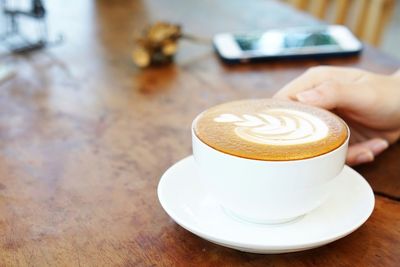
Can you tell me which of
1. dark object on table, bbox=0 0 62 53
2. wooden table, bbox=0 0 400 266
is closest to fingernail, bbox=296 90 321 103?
wooden table, bbox=0 0 400 266

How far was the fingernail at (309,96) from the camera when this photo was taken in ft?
2.02

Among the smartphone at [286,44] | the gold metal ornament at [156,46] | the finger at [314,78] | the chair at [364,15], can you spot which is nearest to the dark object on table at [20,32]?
the gold metal ornament at [156,46]

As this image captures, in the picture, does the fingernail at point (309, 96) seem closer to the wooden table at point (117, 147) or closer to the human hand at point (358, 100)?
the human hand at point (358, 100)

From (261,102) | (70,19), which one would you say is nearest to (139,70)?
(70,19)

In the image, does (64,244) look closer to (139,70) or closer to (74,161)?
(74,161)

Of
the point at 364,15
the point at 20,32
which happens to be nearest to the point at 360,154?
the point at 20,32

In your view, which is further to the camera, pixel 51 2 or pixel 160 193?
pixel 51 2

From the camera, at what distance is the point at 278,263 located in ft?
1.55

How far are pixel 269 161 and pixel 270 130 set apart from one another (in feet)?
0.20

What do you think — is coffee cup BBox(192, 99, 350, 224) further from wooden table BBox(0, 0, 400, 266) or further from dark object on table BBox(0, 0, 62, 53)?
dark object on table BBox(0, 0, 62, 53)

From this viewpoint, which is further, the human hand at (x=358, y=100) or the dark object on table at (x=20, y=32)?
the dark object on table at (x=20, y=32)

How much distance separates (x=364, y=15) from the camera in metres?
1.56

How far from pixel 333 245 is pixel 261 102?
0.52 ft

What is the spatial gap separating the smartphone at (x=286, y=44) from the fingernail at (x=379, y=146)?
35cm
